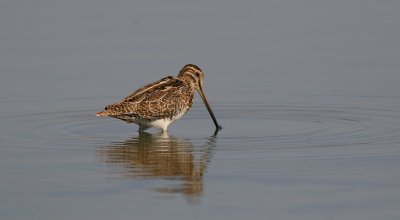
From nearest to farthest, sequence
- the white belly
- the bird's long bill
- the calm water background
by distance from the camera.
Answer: the calm water background
the bird's long bill
the white belly

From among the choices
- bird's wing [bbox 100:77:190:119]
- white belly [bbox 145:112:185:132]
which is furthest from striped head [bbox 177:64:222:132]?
white belly [bbox 145:112:185:132]

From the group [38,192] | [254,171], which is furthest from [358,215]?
[38,192]

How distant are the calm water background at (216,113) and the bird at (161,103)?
0.68 feet

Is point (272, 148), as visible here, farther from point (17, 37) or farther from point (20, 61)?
point (17, 37)

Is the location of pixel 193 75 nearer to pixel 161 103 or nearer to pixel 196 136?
pixel 161 103

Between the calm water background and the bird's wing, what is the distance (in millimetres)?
277

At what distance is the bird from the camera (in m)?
13.2

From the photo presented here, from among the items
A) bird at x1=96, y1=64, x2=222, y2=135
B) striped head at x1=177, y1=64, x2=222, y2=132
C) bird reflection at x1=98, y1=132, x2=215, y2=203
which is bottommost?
bird reflection at x1=98, y1=132, x2=215, y2=203

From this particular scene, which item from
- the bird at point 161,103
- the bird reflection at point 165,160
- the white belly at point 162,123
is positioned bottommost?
the bird reflection at point 165,160

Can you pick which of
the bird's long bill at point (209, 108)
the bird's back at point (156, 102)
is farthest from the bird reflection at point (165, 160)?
the bird's long bill at point (209, 108)

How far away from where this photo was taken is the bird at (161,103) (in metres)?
13.2

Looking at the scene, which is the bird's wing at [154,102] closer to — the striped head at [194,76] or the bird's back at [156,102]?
the bird's back at [156,102]

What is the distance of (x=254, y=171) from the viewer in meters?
10.5

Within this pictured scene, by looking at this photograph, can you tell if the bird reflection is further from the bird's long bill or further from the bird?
the bird's long bill
